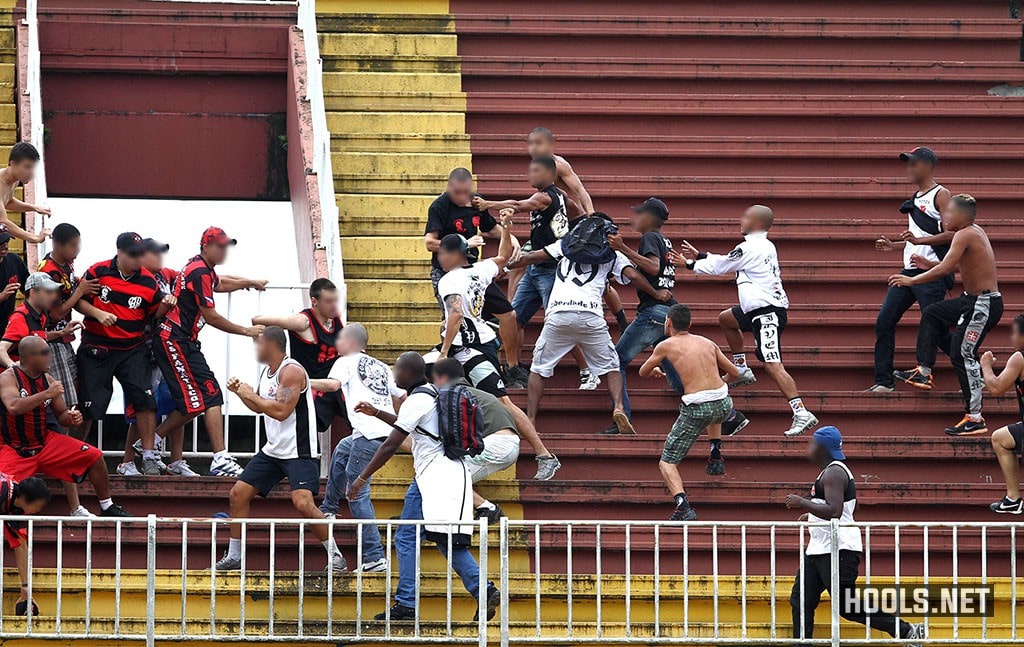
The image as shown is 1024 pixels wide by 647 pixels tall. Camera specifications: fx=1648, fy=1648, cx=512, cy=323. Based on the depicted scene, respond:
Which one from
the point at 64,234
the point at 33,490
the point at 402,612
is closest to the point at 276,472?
the point at 402,612

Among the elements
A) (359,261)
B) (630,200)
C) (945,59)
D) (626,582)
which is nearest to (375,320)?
(359,261)

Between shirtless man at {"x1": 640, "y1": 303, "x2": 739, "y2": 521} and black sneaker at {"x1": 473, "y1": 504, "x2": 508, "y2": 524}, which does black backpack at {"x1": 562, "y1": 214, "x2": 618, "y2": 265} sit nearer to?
shirtless man at {"x1": 640, "y1": 303, "x2": 739, "y2": 521}

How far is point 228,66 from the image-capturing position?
52.0 ft

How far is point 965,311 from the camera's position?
12.0 m

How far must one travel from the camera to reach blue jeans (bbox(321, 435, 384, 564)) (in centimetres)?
1041

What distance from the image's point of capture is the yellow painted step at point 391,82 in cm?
1508

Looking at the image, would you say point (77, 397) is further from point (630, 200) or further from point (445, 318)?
point (630, 200)

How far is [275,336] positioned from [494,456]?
5.35ft

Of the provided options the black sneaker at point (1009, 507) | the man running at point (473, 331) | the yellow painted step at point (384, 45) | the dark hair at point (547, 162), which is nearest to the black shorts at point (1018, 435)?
the black sneaker at point (1009, 507)

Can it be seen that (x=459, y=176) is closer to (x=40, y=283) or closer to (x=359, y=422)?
(x=359, y=422)

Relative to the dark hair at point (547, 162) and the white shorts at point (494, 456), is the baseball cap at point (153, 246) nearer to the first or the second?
the white shorts at point (494, 456)

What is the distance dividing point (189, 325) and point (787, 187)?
215 inches

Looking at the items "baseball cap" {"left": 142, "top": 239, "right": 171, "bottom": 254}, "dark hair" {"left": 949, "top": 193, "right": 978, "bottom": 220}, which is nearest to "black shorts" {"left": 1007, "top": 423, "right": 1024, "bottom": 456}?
"dark hair" {"left": 949, "top": 193, "right": 978, "bottom": 220}

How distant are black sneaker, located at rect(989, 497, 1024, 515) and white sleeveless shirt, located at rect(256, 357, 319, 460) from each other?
460cm
